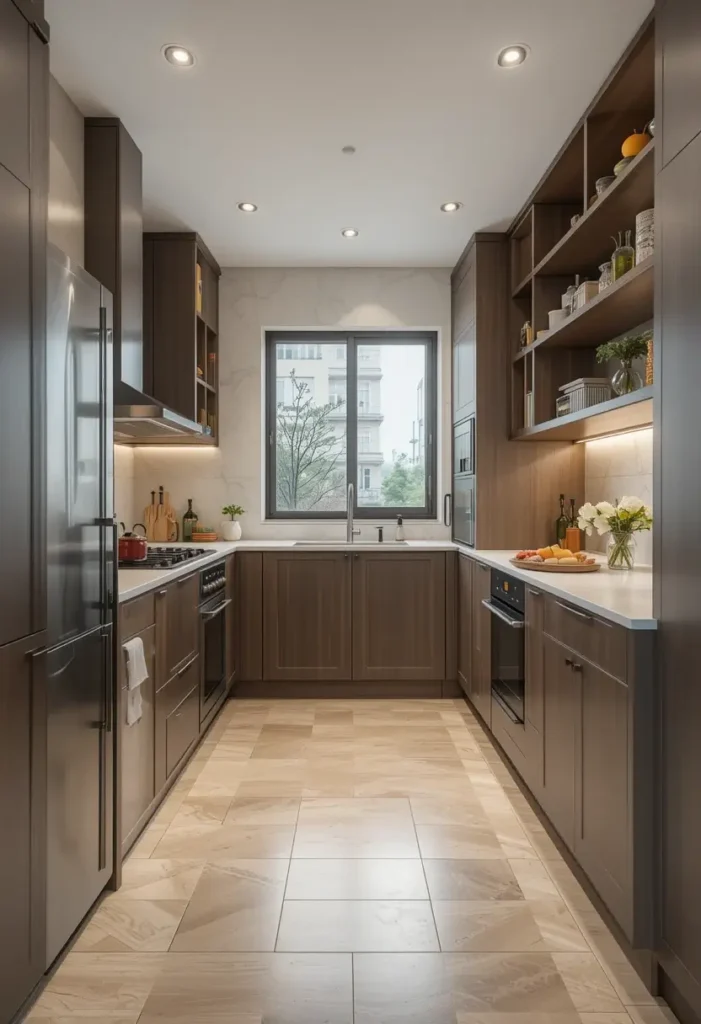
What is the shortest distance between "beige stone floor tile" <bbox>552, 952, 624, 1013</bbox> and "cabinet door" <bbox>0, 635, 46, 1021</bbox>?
129 cm

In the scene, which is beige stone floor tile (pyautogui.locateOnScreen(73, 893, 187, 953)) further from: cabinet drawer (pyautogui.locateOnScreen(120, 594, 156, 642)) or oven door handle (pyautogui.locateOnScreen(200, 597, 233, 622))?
oven door handle (pyautogui.locateOnScreen(200, 597, 233, 622))

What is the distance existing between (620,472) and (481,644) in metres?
1.12

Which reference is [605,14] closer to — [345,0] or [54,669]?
[345,0]

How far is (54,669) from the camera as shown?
1.71 m

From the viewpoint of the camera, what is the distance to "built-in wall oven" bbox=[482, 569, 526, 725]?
287cm

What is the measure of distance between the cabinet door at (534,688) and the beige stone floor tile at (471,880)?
0.41 meters

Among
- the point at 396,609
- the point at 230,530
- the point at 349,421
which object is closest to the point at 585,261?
the point at 349,421

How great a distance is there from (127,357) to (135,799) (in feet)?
5.83

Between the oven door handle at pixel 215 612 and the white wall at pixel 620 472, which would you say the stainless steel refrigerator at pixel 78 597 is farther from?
the white wall at pixel 620 472

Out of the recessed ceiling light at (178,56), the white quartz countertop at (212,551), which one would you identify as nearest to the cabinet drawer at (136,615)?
the white quartz countertop at (212,551)

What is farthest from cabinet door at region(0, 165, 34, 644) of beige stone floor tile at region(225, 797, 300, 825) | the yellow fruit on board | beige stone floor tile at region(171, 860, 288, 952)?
the yellow fruit on board

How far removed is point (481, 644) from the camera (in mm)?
3629

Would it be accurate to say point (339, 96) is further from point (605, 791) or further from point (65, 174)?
point (605, 791)

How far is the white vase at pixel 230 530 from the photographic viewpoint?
463 cm
